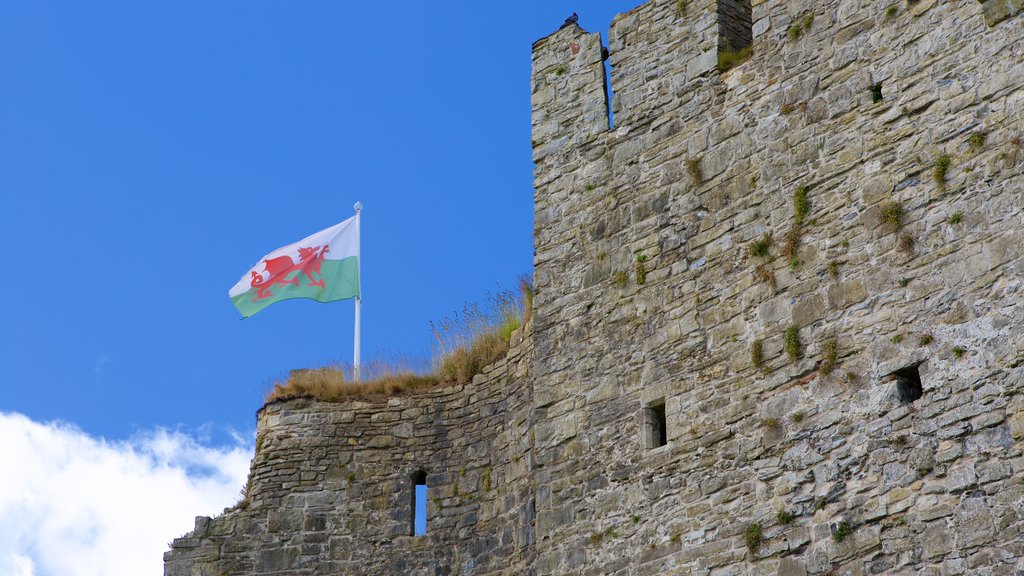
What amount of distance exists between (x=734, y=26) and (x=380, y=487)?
5734 millimetres

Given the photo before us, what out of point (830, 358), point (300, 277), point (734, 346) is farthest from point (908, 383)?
point (300, 277)

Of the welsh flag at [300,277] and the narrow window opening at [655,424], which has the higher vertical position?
the welsh flag at [300,277]

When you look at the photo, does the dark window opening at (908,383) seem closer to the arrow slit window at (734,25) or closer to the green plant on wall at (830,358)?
the green plant on wall at (830,358)

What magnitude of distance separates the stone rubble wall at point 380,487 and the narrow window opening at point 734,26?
11.6 feet

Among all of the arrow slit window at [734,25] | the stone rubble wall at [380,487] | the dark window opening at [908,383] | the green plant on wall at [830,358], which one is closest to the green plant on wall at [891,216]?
the green plant on wall at [830,358]

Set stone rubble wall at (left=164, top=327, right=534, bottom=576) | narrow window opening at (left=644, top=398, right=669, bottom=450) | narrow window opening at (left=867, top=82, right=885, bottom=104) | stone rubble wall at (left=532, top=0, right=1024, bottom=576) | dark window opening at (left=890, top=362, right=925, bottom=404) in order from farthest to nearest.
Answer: stone rubble wall at (left=164, top=327, right=534, bottom=576) < narrow window opening at (left=644, top=398, right=669, bottom=450) < narrow window opening at (left=867, top=82, right=885, bottom=104) < dark window opening at (left=890, top=362, right=925, bottom=404) < stone rubble wall at (left=532, top=0, right=1024, bottom=576)

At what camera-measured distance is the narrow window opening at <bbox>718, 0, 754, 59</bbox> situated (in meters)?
14.4

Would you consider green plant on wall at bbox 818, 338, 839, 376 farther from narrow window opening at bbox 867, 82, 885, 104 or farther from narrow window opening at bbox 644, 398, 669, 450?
narrow window opening at bbox 867, 82, 885, 104

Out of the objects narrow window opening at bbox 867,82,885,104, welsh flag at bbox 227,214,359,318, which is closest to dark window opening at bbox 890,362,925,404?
narrow window opening at bbox 867,82,885,104

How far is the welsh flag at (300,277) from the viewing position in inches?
757

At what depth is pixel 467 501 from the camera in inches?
631

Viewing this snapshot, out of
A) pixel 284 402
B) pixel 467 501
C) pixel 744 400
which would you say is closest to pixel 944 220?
pixel 744 400

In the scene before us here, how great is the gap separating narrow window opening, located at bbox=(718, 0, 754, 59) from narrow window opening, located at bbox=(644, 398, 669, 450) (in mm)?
3203

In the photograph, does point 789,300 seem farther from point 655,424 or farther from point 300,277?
point 300,277
